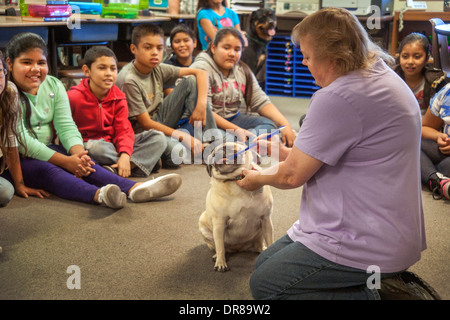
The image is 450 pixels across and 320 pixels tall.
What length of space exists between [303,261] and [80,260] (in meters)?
0.84

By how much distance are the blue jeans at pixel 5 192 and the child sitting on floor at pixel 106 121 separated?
0.48 metres

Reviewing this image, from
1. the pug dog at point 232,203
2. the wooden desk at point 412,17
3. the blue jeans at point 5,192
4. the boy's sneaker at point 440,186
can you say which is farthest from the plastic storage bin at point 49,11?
the wooden desk at point 412,17

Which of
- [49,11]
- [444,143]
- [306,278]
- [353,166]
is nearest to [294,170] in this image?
[353,166]

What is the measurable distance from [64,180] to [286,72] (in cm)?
324

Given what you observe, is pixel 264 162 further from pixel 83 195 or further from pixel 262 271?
pixel 262 271

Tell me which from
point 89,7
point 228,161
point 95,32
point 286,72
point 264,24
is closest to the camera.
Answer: point 228,161

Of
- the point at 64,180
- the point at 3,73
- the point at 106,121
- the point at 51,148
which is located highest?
the point at 3,73

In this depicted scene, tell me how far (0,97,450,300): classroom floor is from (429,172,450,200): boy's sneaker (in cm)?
4

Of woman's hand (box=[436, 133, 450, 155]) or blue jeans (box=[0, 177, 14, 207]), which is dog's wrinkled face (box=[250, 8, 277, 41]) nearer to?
woman's hand (box=[436, 133, 450, 155])

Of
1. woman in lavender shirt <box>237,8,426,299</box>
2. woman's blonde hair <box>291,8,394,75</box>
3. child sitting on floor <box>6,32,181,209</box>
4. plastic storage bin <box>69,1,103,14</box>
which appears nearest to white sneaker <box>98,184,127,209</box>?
child sitting on floor <box>6,32,181,209</box>

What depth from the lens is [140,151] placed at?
277 centimetres

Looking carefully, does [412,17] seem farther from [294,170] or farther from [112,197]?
[294,170]

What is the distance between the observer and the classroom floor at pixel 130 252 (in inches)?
60.9

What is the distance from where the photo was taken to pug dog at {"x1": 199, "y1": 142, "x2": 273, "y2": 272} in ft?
5.37
